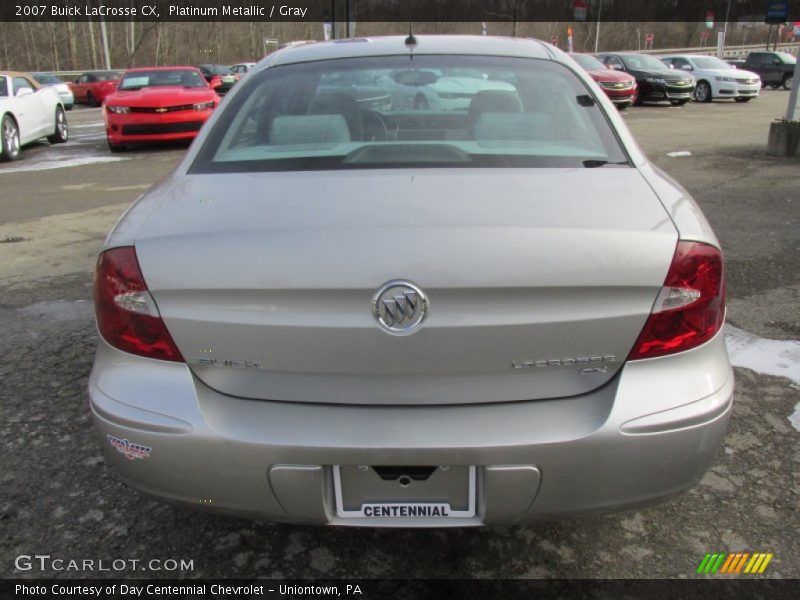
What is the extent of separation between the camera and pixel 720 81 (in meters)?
22.8

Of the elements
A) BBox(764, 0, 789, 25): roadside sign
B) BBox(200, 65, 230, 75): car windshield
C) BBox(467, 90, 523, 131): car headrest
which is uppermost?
BBox(764, 0, 789, 25): roadside sign

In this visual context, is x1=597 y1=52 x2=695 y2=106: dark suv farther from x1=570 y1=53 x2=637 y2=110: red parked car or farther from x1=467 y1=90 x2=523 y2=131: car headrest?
x1=467 y1=90 x2=523 y2=131: car headrest

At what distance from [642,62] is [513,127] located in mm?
21959

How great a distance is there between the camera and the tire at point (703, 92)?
2338cm

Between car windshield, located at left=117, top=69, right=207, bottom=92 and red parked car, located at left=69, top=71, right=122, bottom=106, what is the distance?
18.9 metres

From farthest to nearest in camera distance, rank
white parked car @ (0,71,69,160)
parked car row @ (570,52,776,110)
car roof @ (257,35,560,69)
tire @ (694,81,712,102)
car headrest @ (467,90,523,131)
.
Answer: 1. tire @ (694,81,712,102)
2. parked car row @ (570,52,776,110)
3. white parked car @ (0,71,69,160)
4. car roof @ (257,35,560,69)
5. car headrest @ (467,90,523,131)

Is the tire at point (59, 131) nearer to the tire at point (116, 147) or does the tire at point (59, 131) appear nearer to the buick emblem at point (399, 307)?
the tire at point (116, 147)

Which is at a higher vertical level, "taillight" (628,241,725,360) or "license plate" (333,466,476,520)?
"taillight" (628,241,725,360)

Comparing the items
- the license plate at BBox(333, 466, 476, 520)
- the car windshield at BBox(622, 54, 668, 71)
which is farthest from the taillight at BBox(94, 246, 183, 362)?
the car windshield at BBox(622, 54, 668, 71)

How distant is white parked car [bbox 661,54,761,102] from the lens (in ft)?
74.6

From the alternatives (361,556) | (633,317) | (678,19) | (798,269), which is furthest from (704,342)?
(678,19)

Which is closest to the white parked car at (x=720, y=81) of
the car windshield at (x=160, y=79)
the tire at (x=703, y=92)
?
the tire at (x=703, y=92)

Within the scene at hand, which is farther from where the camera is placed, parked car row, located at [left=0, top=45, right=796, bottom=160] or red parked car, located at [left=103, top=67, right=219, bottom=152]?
red parked car, located at [left=103, top=67, right=219, bottom=152]
